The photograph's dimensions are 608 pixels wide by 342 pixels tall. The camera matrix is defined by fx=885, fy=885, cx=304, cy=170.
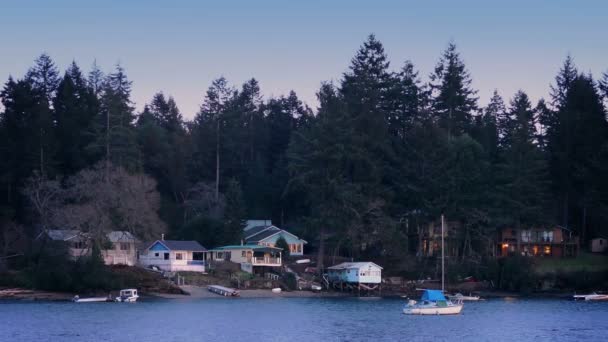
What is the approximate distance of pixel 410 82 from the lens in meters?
112

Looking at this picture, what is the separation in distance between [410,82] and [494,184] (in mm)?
19740

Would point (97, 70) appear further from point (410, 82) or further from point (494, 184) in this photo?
point (494, 184)

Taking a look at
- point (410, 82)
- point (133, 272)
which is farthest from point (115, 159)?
point (410, 82)

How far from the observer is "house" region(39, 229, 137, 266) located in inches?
3388

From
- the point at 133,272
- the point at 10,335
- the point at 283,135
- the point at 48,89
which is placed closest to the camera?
the point at 10,335

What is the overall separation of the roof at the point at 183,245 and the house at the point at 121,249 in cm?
277

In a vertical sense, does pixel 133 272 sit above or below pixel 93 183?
below

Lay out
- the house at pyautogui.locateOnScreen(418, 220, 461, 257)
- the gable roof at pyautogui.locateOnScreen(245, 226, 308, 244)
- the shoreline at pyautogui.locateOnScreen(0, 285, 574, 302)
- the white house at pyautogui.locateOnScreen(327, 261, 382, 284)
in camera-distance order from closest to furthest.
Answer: the shoreline at pyautogui.locateOnScreen(0, 285, 574, 302) < the white house at pyautogui.locateOnScreen(327, 261, 382, 284) < the house at pyautogui.locateOnScreen(418, 220, 461, 257) < the gable roof at pyautogui.locateOnScreen(245, 226, 308, 244)

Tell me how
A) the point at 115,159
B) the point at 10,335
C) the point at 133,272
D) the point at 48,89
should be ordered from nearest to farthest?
1. the point at 10,335
2. the point at 133,272
3. the point at 115,159
4. the point at 48,89

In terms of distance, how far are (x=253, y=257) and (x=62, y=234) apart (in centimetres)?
1964

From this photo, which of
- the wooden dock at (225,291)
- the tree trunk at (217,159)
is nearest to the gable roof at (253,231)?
the tree trunk at (217,159)

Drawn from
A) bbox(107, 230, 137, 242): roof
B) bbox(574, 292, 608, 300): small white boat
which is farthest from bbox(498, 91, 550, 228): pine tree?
bbox(107, 230, 137, 242): roof

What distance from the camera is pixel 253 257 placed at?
93.2 metres

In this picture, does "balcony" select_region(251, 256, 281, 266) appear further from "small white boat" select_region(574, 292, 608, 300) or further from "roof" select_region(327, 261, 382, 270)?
"small white boat" select_region(574, 292, 608, 300)
